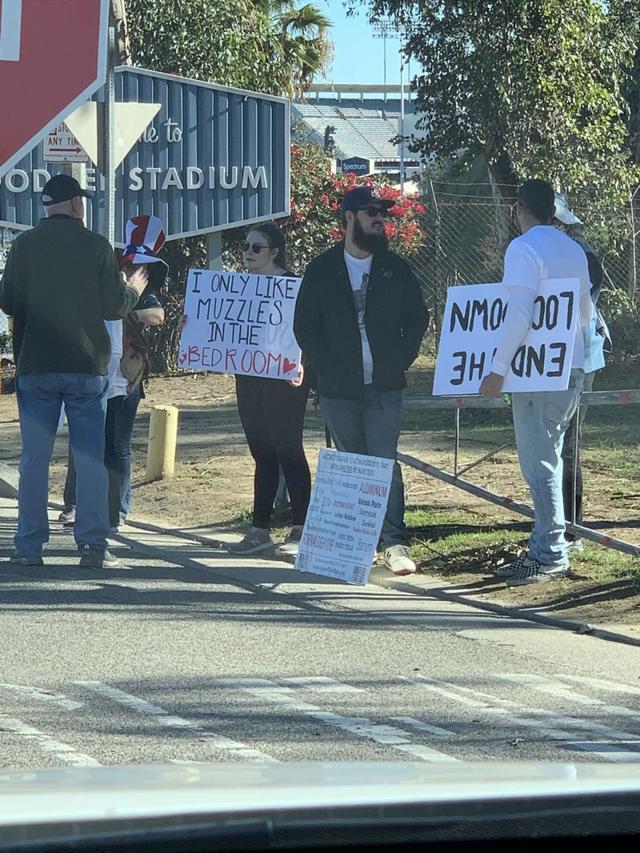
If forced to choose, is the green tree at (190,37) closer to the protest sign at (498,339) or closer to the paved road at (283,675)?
the protest sign at (498,339)

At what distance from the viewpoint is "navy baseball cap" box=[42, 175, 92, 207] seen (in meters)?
8.46

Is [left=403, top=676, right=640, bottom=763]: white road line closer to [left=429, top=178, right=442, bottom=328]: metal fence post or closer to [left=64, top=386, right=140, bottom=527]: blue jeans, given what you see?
[left=64, top=386, right=140, bottom=527]: blue jeans

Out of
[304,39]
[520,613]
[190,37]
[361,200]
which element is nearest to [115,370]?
[361,200]

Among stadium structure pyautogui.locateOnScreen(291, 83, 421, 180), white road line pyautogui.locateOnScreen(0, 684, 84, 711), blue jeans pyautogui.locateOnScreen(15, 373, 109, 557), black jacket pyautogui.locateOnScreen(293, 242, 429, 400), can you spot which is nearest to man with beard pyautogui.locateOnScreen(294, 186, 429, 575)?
black jacket pyautogui.locateOnScreen(293, 242, 429, 400)

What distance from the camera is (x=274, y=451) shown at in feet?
30.9

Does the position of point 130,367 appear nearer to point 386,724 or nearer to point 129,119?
point 129,119

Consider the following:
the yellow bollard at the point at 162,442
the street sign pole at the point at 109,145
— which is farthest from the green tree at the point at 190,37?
the yellow bollard at the point at 162,442

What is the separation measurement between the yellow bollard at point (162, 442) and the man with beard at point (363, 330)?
3066mm

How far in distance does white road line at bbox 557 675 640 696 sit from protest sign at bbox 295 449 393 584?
2.07 metres

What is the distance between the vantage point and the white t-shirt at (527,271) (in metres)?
8.28

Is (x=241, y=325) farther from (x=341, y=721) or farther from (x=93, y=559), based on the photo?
(x=341, y=721)

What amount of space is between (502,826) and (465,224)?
71.4ft

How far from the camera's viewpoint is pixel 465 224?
23.3 meters

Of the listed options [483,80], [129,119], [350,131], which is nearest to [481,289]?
[129,119]
